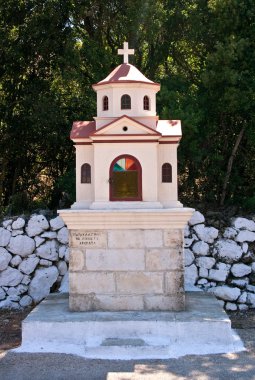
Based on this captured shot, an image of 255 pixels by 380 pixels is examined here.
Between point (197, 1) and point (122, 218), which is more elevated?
point (197, 1)

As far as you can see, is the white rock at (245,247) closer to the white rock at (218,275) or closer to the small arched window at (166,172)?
the white rock at (218,275)

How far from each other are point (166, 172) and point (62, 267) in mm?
3477

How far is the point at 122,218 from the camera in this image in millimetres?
7535

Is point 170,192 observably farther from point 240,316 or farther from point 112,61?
point 112,61

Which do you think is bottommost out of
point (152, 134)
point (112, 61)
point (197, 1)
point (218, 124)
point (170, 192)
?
point (170, 192)

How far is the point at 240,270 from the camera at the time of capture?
9.88 meters

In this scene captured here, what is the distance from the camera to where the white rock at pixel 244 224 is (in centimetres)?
1016

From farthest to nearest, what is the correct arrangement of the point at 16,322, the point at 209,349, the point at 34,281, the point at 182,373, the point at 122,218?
the point at 34,281, the point at 16,322, the point at 122,218, the point at 209,349, the point at 182,373

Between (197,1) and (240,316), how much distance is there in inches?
275

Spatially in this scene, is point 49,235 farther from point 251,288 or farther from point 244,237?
point 251,288

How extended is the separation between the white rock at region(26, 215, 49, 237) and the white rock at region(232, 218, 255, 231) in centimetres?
384

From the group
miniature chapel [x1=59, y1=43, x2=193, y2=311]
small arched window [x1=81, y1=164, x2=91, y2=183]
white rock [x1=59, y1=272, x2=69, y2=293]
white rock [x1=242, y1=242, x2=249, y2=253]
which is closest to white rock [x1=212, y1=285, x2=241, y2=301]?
white rock [x1=242, y1=242, x2=249, y2=253]

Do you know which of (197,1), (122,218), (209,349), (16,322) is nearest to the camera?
(209,349)

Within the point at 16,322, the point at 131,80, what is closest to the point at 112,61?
the point at 131,80
